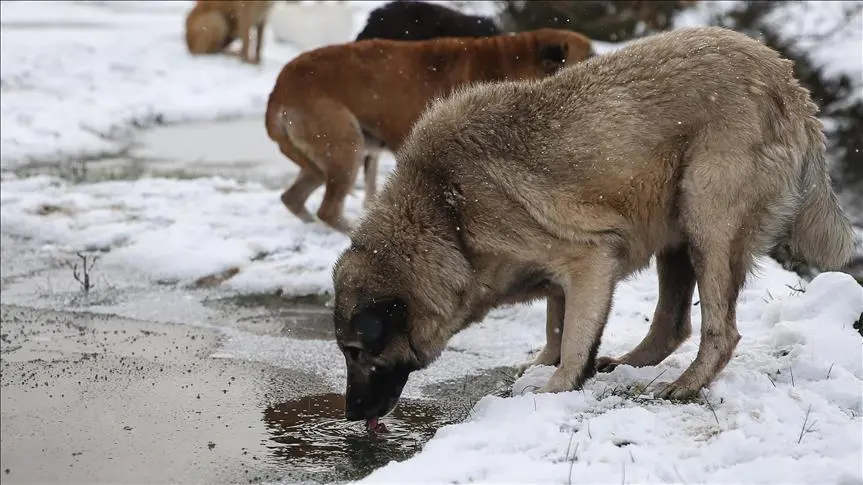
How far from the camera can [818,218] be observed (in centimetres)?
487

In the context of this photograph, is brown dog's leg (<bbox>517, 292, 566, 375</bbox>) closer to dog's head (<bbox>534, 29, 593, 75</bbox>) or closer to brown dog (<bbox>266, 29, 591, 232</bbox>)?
brown dog (<bbox>266, 29, 591, 232</bbox>)

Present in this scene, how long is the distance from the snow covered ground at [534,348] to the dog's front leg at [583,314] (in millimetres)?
143

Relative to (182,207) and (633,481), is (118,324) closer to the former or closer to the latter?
(182,207)

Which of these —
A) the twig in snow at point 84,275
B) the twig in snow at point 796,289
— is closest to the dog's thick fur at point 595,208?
the twig in snow at point 796,289

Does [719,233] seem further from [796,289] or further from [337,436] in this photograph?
[337,436]

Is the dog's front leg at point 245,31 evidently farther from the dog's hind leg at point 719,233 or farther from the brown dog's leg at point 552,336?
the dog's hind leg at point 719,233

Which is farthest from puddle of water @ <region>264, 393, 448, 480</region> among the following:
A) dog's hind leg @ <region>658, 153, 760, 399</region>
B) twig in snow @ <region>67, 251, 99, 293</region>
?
twig in snow @ <region>67, 251, 99, 293</region>

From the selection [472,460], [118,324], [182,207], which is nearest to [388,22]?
[182,207]

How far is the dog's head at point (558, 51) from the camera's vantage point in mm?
8445

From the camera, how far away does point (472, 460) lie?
397 centimetres

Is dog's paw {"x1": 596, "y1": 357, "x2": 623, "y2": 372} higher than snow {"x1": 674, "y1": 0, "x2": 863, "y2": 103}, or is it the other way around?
snow {"x1": 674, "y1": 0, "x2": 863, "y2": 103}

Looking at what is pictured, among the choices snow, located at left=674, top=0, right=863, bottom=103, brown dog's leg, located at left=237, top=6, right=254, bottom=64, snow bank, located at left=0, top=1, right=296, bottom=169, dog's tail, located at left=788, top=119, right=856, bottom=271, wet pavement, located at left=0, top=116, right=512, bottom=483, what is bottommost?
snow bank, located at left=0, top=1, right=296, bottom=169

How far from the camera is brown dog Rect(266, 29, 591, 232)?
27.5 ft

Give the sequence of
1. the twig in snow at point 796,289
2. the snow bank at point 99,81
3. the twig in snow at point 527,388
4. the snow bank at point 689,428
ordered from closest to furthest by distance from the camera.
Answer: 1. the snow bank at point 689,428
2. the twig in snow at point 527,388
3. the twig in snow at point 796,289
4. the snow bank at point 99,81
